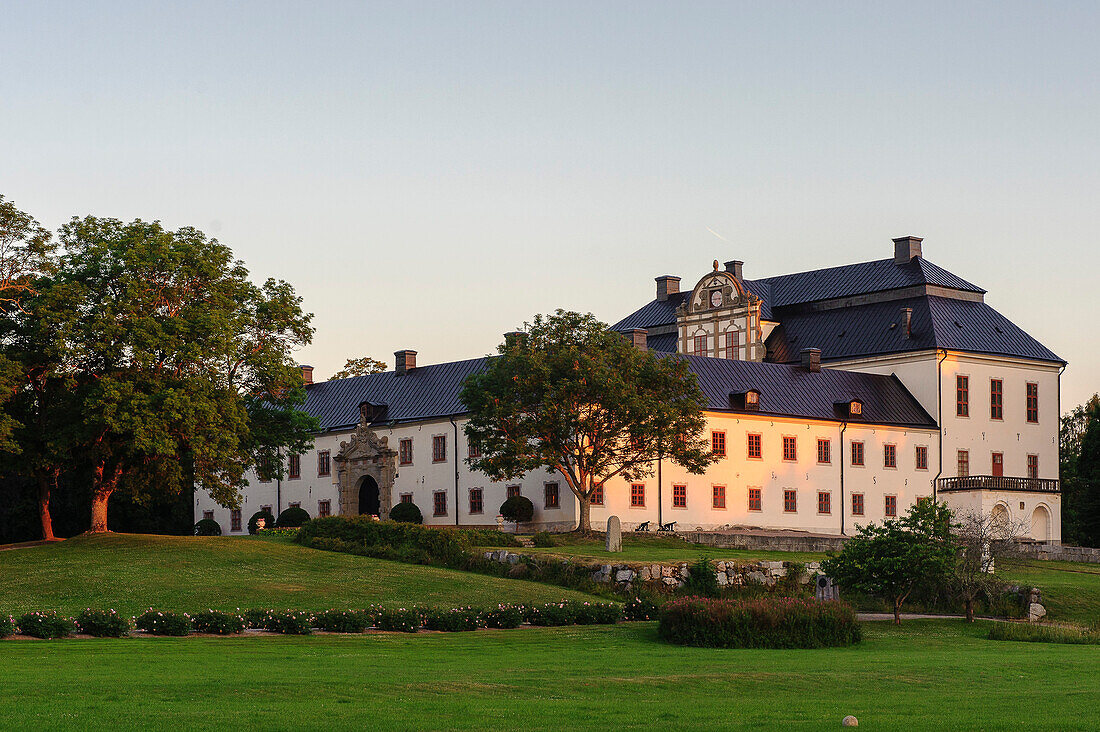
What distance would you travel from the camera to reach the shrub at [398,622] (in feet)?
110

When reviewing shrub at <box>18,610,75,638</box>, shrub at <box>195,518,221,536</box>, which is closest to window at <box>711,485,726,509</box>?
shrub at <box>195,518,221,536</box>

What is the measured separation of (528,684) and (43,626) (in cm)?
1228

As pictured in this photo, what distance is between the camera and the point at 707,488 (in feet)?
219

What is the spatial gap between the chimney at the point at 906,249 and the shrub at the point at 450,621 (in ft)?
174

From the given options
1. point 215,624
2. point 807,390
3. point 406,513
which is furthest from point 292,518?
point 215,624

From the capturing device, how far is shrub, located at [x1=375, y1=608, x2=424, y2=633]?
1315 inches

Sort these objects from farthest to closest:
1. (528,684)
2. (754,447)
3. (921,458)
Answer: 1. (921,458)
2. (754,447)
3. (528,684)

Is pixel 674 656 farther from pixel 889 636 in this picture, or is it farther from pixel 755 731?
pixel 755 731

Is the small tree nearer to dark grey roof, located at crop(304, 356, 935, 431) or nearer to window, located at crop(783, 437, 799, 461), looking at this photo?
dark grey roof, located at crop(304, 356, 935, 431)

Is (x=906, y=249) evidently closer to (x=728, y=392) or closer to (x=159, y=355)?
(x=728, y=392)

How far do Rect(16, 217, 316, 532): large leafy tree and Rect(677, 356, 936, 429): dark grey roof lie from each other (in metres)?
22.4

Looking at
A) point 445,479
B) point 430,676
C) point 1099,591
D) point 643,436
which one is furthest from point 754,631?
point 445,479

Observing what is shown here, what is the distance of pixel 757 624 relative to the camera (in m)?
31.5

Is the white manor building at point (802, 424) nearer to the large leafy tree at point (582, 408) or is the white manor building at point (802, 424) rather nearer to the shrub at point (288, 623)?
the large leafy tree at point (582, 408)
